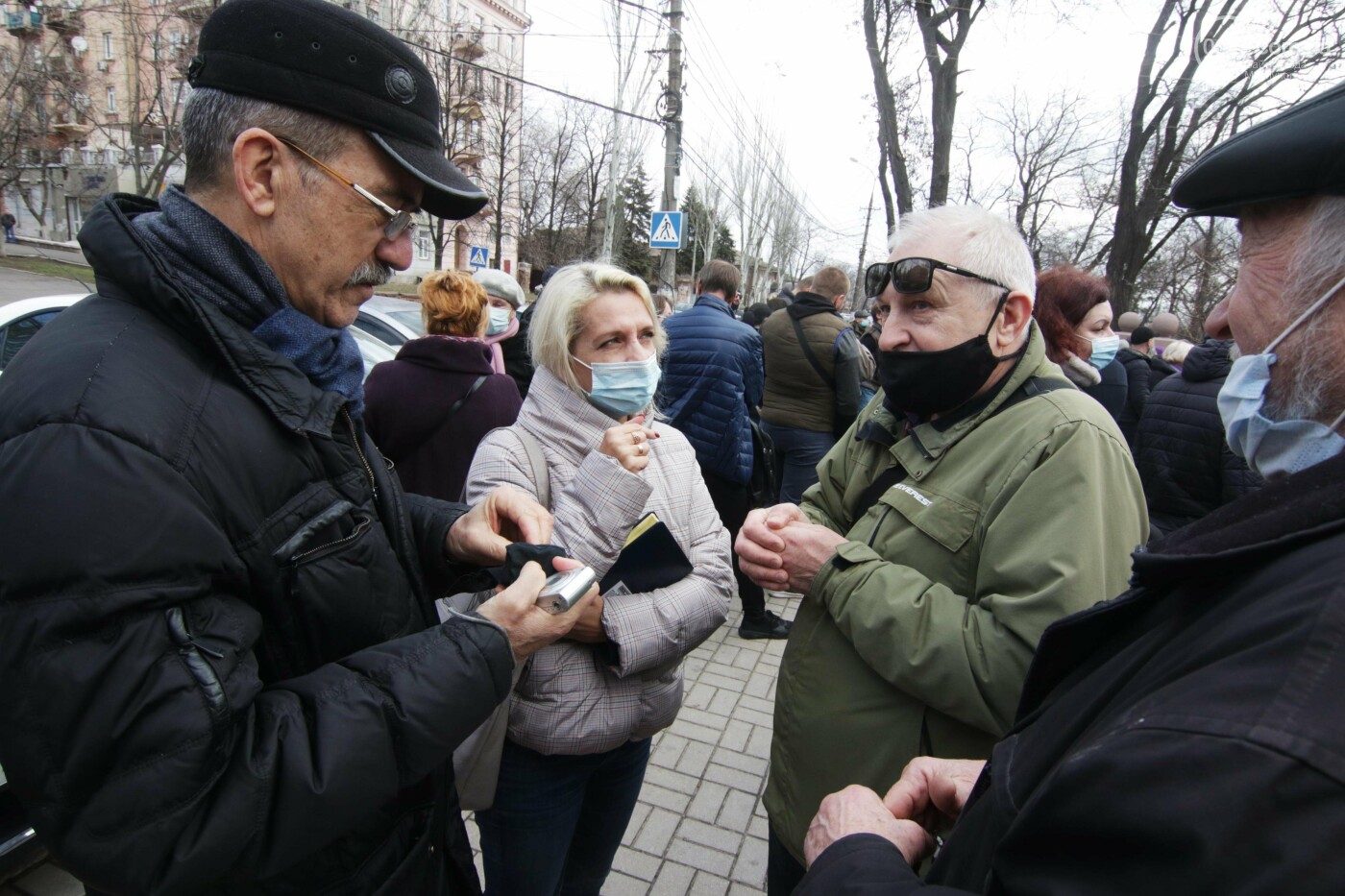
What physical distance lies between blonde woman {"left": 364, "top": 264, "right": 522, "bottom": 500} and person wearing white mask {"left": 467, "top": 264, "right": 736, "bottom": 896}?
48.3 inches

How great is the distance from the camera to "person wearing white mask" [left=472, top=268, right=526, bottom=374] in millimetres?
4922

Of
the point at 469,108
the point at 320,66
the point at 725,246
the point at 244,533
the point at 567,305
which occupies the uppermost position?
the point at 469,108

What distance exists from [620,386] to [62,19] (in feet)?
59.2

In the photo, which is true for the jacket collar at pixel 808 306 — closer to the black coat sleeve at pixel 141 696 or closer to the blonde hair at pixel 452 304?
the blonde hair at pixel 452 304

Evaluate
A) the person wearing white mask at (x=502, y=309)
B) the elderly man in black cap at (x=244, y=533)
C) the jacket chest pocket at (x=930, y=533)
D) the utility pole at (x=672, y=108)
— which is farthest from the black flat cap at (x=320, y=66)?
the utility pole at (x=672, y=108)

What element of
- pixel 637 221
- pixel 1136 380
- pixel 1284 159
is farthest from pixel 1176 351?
pixel 637 221

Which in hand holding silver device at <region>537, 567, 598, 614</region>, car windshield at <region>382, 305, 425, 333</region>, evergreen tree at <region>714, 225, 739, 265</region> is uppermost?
hand holding silver device at <region>537, 567, 598, 614</region>

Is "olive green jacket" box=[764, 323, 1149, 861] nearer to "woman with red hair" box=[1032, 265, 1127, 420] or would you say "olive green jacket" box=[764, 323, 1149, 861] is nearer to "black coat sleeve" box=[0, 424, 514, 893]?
"black coat sleeve" box=[0, 424, 514, 893]

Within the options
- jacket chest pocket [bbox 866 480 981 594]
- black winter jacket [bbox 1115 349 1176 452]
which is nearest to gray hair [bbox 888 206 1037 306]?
jacket chest pocket [bbox 866 480 981 594]


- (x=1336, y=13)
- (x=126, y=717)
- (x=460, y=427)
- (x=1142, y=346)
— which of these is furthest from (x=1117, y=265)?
(x=126, y=717)

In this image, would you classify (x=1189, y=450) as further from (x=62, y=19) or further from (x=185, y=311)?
Result: (x=62, y=19)

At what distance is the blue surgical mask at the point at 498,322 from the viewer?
16.2 feet

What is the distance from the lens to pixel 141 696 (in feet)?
2.84

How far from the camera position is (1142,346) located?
8039mm
